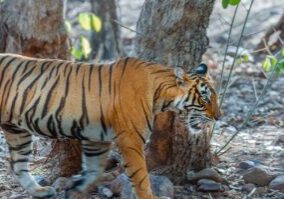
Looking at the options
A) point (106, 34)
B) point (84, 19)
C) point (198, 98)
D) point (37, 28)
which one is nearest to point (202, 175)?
point (198, 98)

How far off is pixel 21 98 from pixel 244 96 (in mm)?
5718

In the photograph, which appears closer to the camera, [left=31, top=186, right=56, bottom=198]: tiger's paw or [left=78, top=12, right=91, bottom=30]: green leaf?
[left=31, top=186, right=56, bottom=198]: tiger's paw

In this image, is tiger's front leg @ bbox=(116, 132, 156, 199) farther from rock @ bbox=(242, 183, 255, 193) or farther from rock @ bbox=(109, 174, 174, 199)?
rock @ bbox=(242, 183, 255, 193)

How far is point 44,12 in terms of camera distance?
6727mm

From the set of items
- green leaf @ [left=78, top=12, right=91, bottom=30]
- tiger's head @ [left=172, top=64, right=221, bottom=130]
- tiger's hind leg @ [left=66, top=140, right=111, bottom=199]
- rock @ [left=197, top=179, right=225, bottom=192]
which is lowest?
rock @ [left=197, top=179, right=225, bottom=192]

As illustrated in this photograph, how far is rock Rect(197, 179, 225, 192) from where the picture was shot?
5.30 m

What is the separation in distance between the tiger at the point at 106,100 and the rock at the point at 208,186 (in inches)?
35.3

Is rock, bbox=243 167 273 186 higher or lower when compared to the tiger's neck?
lower

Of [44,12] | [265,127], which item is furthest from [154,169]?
[265,127]

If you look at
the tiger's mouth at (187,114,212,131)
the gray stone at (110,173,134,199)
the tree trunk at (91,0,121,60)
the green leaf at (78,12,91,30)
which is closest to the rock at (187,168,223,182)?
the gray stone at (110,173,134,199)

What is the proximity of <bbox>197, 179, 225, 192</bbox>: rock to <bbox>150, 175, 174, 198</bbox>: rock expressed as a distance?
0.95 feet

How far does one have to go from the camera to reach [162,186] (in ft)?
16.5

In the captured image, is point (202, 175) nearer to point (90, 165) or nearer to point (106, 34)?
point (90, 165)

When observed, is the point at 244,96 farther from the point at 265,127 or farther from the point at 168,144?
the point at 168,144
